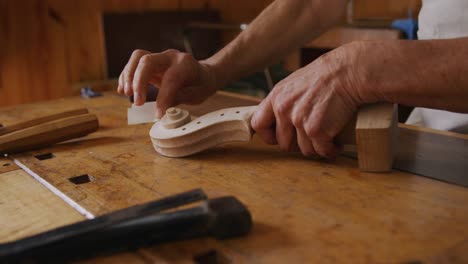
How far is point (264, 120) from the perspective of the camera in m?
0.75

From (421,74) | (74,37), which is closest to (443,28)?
(421,74)

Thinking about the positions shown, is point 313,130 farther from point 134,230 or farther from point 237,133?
point 134,230

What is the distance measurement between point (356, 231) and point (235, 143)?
0.40 m

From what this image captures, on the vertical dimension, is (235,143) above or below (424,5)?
below

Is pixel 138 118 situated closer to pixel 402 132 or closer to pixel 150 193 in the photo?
pixel 150 193

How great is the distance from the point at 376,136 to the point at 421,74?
11cm

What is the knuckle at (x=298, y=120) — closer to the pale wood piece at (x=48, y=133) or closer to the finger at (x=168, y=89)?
the finger at (x=168, y=89)

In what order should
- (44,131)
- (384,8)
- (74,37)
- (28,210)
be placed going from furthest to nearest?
(74,37), (384,8), (44,131), (28,210)

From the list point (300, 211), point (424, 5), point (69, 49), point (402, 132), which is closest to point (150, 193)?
point (300, 211)

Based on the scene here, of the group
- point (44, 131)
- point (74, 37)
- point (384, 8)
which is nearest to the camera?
point (44, 131)

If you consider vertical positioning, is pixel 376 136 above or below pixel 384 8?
below

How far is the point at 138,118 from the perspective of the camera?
3.19 ft

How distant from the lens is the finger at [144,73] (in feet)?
2.97

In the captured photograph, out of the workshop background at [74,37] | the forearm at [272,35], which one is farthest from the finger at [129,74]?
the workshop background at [74,37]
